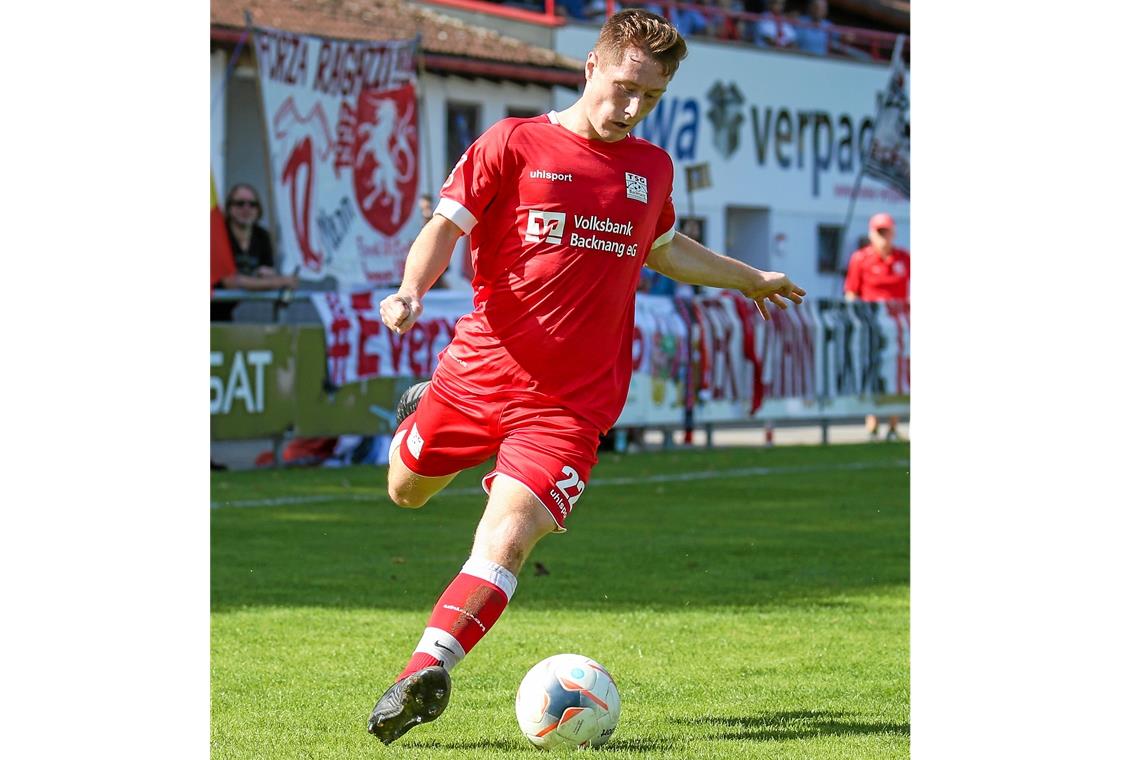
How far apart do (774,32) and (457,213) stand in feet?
101

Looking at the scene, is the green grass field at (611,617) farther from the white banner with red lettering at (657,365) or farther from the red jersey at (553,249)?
the white banner with red lettering at (657,365)

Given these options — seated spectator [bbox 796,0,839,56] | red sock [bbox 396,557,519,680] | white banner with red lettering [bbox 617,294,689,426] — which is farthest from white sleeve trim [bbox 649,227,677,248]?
seated spectator [bbox 796,0,839,56]

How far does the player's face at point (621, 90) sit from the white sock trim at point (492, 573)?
1.46 meters

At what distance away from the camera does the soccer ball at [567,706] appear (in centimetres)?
577

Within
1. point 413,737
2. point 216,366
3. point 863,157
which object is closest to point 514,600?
point 413,737

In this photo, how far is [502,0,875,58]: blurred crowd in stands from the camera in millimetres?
33438

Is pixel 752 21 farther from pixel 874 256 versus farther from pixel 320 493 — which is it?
pixel 320 493

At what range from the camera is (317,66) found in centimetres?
2214

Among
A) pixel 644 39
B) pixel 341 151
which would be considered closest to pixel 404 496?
pixel 644 39

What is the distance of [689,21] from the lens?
33938 mm

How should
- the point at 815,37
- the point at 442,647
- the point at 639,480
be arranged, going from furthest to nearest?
the point at 815,37 < the point at 639,480 < the point at 442,647

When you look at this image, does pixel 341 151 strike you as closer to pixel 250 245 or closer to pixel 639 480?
pixel 250 245

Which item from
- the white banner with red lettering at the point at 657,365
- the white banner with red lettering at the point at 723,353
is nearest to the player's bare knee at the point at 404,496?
the white banner with red lettering at the point at 723,353

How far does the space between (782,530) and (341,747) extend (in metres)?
7.12
